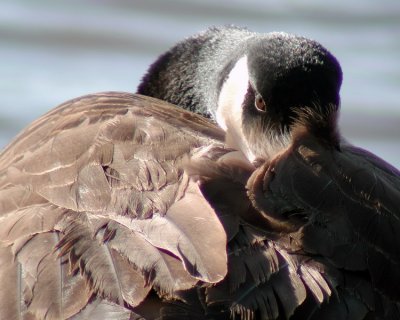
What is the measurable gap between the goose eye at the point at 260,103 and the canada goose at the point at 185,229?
448 millimetres

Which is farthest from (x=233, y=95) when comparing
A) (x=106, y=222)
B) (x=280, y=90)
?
(x=106, y=222)

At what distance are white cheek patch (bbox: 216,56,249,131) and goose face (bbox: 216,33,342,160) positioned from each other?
57 millimetres

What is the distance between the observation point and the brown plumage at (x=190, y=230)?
3252 mm

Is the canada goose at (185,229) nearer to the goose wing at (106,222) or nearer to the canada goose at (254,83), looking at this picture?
the goose wing at (106,222)

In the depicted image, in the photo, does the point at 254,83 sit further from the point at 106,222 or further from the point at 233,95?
the point at 106,222

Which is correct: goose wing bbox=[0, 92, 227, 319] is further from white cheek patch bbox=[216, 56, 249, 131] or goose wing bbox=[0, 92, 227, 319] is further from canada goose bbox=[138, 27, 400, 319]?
white cheek patch bbox=[216, 56, 249, 131]

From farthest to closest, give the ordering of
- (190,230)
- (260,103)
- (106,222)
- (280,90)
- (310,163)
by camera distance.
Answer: (260,103), (280,90), (310,163), (106,222), (190,230)

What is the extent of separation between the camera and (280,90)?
4391 millimetres

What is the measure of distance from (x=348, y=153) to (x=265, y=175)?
1.60 feet

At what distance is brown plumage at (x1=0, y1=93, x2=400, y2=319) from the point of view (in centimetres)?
325

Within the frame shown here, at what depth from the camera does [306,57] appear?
4.38 metres

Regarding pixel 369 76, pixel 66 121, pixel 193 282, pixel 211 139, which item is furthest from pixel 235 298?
pixel 369 76

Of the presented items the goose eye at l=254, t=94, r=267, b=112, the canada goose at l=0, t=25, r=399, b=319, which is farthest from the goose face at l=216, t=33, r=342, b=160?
the canada goose at l=0, t=25, r=399, b=319

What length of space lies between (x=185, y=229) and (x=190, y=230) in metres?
0.02
